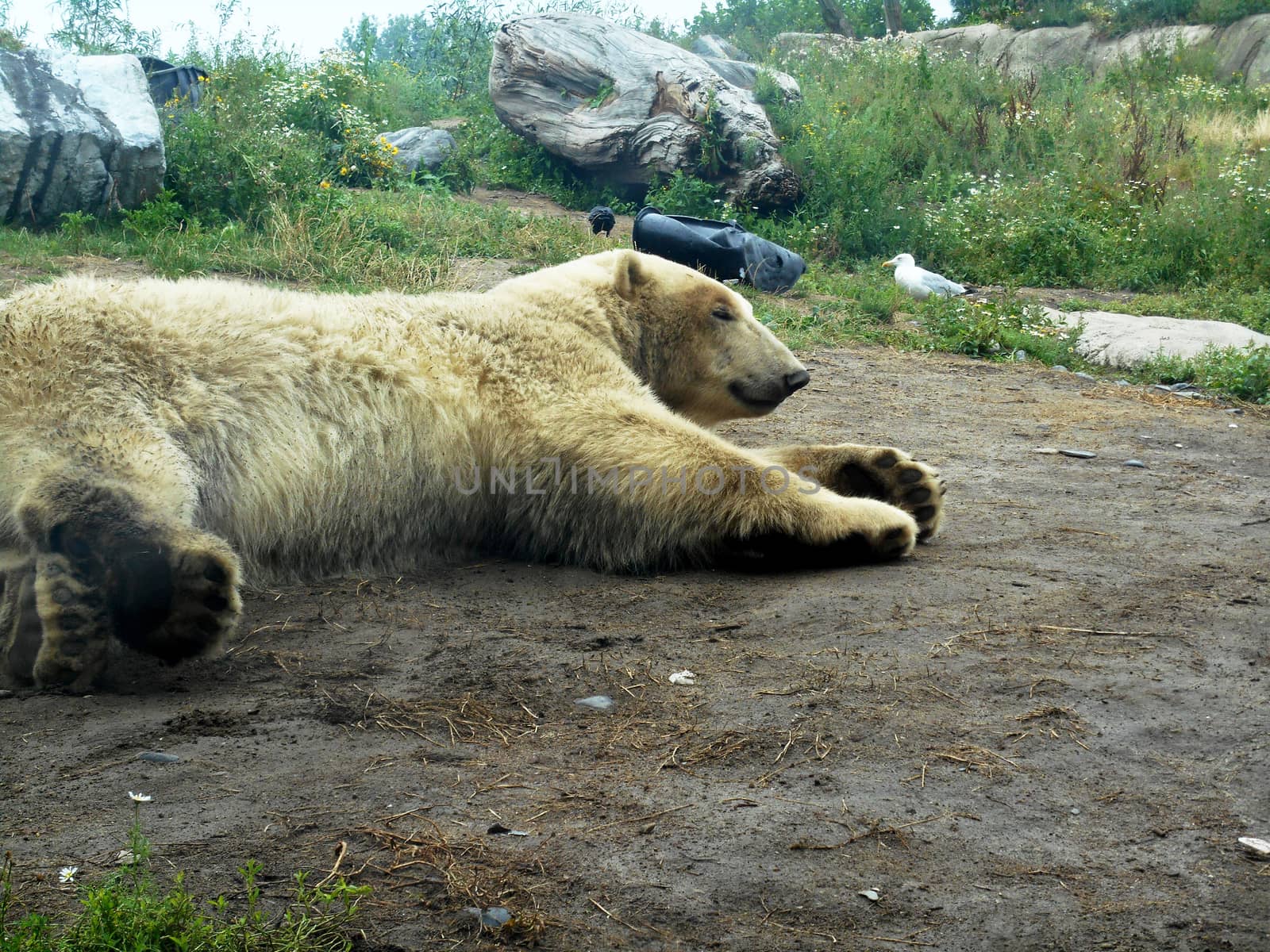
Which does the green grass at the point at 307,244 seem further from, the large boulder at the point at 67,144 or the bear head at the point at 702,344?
the bear head at the point at 702,344

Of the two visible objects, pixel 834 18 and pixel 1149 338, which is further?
pixel 834 18

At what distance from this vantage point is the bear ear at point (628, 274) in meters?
4.44

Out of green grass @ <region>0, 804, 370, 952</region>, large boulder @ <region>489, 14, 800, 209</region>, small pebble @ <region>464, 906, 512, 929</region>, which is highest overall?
large boulder @ <region>489, 14, 800, 209</region>

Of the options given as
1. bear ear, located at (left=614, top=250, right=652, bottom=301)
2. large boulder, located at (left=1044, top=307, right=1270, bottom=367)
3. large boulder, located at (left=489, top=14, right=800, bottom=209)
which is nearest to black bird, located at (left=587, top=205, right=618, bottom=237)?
large boulder, located at (left=489, top=14, right=800, bottom=209)

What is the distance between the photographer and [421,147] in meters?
14.0

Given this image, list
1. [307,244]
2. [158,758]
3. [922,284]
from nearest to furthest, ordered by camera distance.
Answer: [158,758]
[307,244]
[922,284]

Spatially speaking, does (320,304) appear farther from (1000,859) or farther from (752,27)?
(752,27)

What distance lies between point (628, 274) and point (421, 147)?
34.2 feet

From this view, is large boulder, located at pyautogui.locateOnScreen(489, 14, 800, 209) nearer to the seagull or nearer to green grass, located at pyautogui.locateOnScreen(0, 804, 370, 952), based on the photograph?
the seagull

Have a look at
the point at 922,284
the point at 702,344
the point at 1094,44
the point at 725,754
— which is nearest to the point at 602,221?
the point at 922,284

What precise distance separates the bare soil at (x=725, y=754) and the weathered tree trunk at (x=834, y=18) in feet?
91.2

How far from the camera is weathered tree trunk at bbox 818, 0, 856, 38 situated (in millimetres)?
28797

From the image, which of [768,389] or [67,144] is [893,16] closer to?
[67,144]

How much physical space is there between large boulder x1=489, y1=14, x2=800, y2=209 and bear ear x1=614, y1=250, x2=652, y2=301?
28.3 feet
